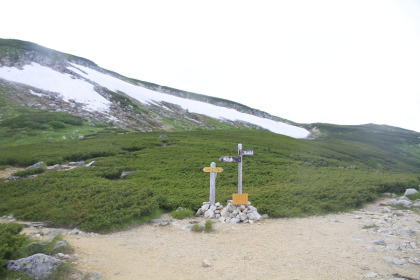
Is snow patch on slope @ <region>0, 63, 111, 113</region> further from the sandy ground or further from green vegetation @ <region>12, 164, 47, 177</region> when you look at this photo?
the sandy ground

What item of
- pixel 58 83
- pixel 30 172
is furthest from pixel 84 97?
pixel 30 172

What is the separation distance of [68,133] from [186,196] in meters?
26.0

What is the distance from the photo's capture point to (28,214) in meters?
10.2

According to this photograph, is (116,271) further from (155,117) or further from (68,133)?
(155,117)

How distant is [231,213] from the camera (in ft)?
37.2

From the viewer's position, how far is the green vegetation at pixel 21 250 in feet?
16.8

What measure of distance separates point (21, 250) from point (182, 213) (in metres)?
6.52

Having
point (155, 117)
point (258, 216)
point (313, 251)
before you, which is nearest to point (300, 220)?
point (258, 216)

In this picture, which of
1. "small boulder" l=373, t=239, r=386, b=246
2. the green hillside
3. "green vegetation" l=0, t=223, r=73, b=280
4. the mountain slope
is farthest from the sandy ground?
the mountain slope

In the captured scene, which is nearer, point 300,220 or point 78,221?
point 78,221

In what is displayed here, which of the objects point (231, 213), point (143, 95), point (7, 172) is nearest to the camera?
point (231, 213)

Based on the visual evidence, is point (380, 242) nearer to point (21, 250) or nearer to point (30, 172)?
point (21, 250)

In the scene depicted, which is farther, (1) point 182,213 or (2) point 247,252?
(1) point 182,213

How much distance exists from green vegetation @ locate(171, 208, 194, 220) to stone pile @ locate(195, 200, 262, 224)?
1.24 ft
